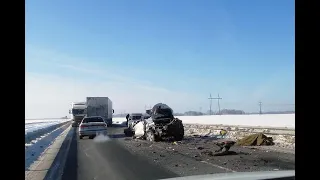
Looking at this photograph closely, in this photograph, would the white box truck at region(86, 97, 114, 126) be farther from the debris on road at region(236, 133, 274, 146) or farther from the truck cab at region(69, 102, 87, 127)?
the debris on road at region(236, 133, 274, 146)

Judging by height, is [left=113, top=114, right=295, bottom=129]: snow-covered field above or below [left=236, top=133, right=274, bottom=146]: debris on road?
below

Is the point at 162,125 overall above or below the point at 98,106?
below

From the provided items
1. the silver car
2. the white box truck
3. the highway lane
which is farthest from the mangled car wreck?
the white box truck

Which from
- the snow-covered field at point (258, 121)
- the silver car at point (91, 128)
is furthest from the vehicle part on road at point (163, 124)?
the snow-covered field at point (258, 121)

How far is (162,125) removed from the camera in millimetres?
26875

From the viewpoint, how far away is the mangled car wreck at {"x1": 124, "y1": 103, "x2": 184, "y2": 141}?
1044 inches

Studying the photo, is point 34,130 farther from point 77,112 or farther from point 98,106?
point 77,112

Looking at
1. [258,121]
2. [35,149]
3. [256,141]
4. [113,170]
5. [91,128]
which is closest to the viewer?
[113,170]

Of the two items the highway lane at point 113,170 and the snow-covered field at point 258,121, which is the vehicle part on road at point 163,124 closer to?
the snow-covered field at point 258,121

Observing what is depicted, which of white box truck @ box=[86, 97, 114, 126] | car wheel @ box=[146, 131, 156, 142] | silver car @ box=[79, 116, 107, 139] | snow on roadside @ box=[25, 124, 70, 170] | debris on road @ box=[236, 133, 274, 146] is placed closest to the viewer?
snow on roadside @ box=[25, 124, 70, 170]

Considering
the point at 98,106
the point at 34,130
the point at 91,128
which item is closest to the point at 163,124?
the point at 91,128
